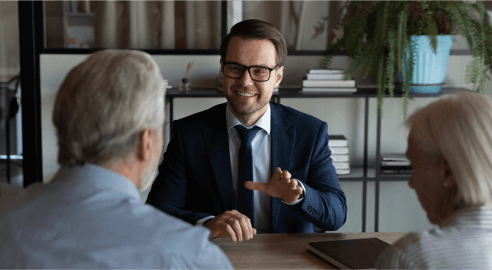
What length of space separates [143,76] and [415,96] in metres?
2.52

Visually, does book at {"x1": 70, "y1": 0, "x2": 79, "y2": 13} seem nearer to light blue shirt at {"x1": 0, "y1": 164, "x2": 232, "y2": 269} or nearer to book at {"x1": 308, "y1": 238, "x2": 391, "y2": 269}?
book at {"x1": 308, "y1": 238, "x2": 391, "y2": 269}

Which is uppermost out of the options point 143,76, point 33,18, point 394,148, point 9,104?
point 33,18

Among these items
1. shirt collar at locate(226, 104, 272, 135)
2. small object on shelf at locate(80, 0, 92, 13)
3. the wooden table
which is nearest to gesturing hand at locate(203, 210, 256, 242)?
the wooden table

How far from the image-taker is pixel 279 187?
5.36 feet

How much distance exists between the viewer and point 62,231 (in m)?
0.79

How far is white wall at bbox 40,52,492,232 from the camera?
343cm

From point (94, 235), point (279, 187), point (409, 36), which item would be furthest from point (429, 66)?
point (94, 235)

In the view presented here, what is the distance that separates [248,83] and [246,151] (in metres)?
0.27

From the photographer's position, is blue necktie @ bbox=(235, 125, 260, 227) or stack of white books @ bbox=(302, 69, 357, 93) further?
stack of white books @ bbox=(302, 69, 357, 93)

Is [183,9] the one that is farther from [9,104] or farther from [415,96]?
[415,96]

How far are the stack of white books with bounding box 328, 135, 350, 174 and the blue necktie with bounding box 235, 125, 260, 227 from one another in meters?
1.39

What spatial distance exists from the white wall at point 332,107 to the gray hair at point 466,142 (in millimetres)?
2366

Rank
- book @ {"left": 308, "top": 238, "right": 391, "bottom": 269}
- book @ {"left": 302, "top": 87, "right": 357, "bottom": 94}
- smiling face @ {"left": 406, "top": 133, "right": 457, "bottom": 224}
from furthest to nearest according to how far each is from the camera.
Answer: book @ {"left": 302, "top": 87, "right": 357, "bottom": 94}
book @ {"left": 308, "top": 238, "right": 391, "bottom": 269}
smiling face @ {"left": 406, "top": 133, "right": 457, "bottom": 224}

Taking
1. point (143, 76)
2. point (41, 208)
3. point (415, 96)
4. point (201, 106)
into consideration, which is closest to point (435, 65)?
point (415, 96)
